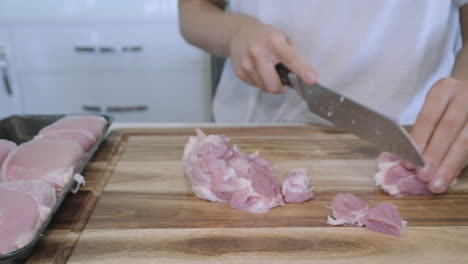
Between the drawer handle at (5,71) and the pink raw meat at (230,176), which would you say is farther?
the drawer handle at (5,71)

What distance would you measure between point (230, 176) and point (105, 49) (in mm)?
1733

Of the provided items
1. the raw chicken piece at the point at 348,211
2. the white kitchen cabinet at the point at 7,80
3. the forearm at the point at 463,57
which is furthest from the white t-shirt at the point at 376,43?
the white kitchen cabinet at the point at 7,80

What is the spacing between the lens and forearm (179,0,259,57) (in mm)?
1279

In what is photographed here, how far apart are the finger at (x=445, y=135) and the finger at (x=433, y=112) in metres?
0.01

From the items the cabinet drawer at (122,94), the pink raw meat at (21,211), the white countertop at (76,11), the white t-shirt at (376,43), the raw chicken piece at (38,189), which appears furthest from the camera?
the cabinet drawer at (122,94)

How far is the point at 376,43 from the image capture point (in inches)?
51.5

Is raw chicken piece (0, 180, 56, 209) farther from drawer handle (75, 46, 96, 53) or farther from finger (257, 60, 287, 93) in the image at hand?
drawer handle (75, 46, 96, 53)

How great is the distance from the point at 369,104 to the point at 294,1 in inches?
16.0

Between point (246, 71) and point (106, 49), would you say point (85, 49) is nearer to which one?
point (106, 49)

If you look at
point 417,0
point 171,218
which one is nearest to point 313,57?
point 417,0

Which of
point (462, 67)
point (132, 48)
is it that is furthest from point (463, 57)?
point (132, 48)

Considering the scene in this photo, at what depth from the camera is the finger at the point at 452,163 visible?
939 millimetres

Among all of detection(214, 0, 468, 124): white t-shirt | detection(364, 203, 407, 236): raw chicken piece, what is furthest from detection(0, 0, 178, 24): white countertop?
detection(364, 203, 407, 236): raw chicken piece

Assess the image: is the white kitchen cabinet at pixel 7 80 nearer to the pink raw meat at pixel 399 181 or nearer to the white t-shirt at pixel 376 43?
the white t-shirt at pixel 376 43
